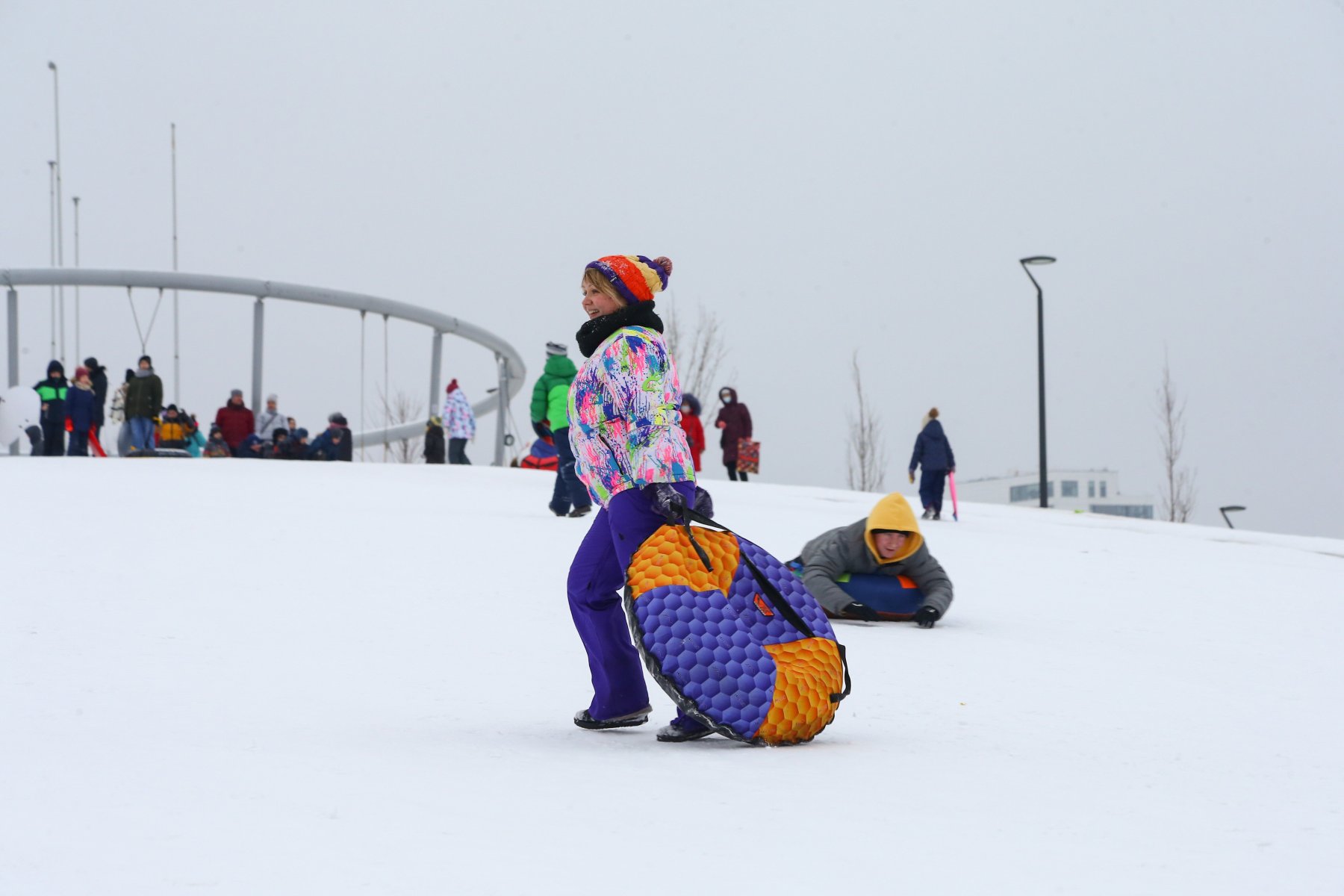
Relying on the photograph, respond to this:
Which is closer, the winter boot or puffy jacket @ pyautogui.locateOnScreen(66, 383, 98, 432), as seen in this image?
the winter boot

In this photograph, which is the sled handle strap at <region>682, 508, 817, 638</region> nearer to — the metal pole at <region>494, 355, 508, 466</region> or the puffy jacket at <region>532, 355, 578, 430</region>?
the puffy jacket at <region>532, 355, 578, 430</region>

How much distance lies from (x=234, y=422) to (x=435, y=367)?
9.80 metres

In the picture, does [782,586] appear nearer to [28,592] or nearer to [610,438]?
[610,438]

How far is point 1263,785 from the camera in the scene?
12.4 ft

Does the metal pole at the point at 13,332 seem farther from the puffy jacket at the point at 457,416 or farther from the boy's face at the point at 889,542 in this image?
the boy's face at the point at 889,542

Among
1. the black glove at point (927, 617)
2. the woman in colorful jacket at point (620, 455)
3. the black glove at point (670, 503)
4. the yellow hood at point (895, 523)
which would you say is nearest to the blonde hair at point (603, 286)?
the woman in colorful jacket at point (620, 455)

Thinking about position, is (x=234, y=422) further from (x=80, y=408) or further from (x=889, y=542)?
(x=889, y=542)

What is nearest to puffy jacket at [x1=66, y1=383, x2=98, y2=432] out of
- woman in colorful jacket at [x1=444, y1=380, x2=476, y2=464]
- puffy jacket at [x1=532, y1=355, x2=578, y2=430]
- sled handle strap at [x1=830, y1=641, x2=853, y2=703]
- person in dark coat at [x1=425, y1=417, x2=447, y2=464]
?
woman in colorful jacket at [x1=444, y1=380, x2=476, y2=464]

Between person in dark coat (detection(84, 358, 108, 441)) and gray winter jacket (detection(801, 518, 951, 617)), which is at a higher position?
person in dark coat (detection(84, 358, 108, 441))

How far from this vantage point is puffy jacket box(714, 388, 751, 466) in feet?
71.5

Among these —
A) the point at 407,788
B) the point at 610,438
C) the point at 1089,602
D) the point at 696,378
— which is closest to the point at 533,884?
the point at 407,788

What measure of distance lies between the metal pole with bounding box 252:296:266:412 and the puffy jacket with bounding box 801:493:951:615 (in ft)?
69.0

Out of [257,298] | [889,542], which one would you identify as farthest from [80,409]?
[889,542]

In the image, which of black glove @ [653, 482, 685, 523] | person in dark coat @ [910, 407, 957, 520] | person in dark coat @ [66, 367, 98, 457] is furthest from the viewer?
person in dark coat @ [66, 367, 98, 457]
